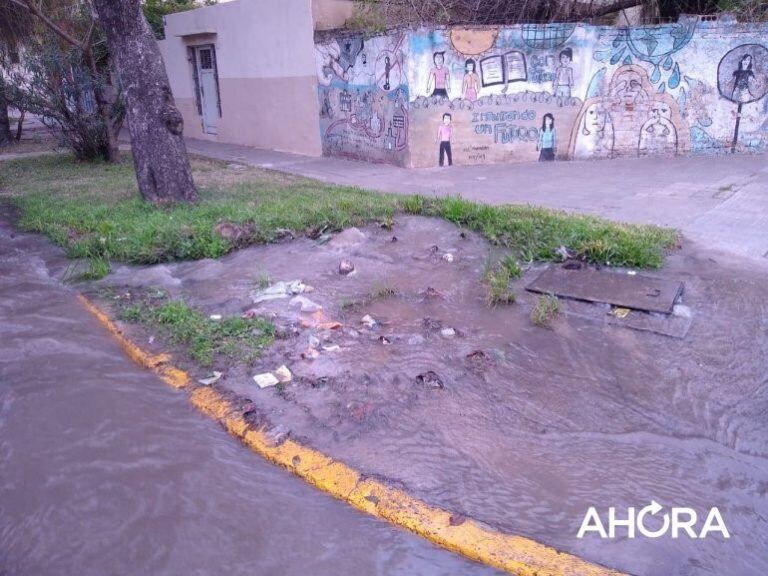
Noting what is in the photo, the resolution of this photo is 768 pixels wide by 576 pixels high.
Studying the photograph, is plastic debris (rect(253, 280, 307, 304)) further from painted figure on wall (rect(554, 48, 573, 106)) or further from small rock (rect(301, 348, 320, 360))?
painted figure on wall (rect(554, 48, 573, 106))

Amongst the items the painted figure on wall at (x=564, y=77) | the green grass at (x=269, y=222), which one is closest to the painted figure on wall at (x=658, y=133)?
the painted figure on wall at (x=564, y=77)

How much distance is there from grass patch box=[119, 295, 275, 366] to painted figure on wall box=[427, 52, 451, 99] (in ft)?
22.7

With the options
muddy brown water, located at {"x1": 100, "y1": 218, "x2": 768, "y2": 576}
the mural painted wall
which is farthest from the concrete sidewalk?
muddy brown water, located at {"x1": 100, "y1": 218, "x2": 768, "y2": 576}

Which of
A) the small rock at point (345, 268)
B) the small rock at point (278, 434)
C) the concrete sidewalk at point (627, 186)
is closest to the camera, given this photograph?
the small rock at point (278, 434)

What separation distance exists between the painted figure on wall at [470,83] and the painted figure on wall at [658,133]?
2887 mm

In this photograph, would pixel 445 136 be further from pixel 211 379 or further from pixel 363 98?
pixel 211 379

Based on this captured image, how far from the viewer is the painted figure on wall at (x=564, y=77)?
10.8 metres

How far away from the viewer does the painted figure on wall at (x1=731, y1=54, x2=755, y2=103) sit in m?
10.4

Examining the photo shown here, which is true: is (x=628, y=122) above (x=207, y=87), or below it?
below

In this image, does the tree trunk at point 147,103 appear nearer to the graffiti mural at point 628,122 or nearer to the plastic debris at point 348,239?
the plastic debris at point 348,239

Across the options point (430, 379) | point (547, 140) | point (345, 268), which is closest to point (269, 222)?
point (345, 268)

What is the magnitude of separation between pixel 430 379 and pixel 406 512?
108 cm

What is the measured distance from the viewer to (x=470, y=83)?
10.8 metres
